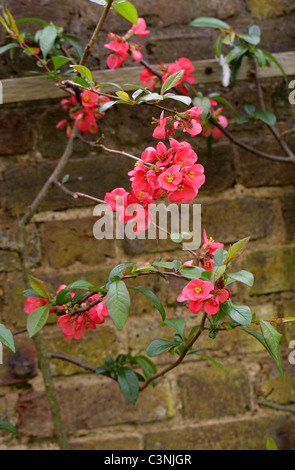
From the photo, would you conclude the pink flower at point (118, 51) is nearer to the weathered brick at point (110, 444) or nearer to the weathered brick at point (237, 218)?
the weathered brick at point (237, 218)

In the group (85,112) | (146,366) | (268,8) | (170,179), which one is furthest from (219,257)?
(268,8)

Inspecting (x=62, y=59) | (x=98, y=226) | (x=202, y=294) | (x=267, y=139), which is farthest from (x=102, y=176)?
(x=202, y=294)

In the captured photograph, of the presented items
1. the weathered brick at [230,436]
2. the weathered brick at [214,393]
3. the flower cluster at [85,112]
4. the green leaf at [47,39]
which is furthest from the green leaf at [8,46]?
the weathered brick at [230,436]

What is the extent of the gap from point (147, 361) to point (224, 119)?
2.27 feet

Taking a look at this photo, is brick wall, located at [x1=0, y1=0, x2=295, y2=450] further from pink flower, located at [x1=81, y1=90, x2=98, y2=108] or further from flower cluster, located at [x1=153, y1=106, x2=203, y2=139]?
flower cluster, located at [x1=153, y1=106, x2=203, y2=139]

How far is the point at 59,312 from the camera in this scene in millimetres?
1021

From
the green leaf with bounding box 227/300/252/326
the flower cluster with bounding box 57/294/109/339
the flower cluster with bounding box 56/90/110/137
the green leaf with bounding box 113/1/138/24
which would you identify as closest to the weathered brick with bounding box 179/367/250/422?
the flower cluster with bounding box 57/294/109/339

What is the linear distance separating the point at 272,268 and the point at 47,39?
902mm

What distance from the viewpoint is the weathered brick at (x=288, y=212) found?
1505mm

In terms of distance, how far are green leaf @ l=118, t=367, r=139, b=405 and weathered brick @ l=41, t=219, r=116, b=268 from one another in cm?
35

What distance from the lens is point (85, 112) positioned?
1.29 m

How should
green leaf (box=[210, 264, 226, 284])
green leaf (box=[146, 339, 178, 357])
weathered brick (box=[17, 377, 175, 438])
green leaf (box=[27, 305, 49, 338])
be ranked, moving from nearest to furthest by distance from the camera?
green leaf (box=[210, 264, 226, 284]) → green leaf (box=[27, 305, 49, 338]) → green leaf (box=[146, 339, 178, 357]) → weathered brick (box=[17, 377, 175, 438])

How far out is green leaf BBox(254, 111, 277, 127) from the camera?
4.53 feet

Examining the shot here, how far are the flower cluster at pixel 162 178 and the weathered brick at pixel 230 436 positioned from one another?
0.81m
